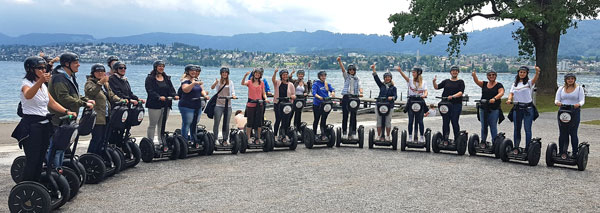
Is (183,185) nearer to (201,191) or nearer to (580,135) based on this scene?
(201,191)

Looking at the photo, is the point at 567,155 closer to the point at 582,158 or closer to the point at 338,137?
the point at 582,158

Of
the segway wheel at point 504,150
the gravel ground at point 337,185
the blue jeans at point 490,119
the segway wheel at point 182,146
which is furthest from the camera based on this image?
the blue jeans at point 490,119

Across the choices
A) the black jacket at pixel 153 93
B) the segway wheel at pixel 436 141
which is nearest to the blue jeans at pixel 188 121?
the black jacket at pixel 153 93

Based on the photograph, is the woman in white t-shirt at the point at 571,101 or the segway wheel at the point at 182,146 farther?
the segway wheel at the point at 182,146

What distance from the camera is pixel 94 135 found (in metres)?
8.41

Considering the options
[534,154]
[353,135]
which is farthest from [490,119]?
[353,135]

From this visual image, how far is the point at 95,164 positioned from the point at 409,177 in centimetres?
491

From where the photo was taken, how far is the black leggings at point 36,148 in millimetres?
6359

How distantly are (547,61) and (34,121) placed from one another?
96.5 feet

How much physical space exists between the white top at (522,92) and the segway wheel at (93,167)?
308 inches

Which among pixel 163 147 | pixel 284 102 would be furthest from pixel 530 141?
pixel 163 147

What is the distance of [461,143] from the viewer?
11727 millimetres

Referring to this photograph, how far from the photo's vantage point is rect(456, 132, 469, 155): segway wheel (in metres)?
11.7

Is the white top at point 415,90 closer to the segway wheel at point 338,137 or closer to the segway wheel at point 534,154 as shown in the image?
the segway wheel at point 338,137
